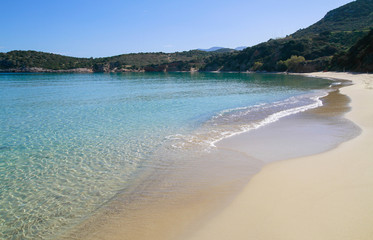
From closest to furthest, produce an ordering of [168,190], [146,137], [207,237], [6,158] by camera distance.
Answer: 1. [207,237]
2. [168,190]
3. [6,158]
4. [146,137]

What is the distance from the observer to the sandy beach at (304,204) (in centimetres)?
375

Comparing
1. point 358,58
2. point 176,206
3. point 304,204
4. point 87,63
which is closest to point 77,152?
point 176,206

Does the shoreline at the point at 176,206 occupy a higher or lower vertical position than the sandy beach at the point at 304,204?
lower

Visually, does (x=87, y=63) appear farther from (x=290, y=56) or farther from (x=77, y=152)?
(x=77, y=152)

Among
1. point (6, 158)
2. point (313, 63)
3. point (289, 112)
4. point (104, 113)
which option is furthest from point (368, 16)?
point (6, 158)

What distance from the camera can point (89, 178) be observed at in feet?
21.2

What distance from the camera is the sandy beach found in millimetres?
3748

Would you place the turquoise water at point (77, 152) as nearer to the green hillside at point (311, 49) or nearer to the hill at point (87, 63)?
the green hillside at point (311, 49)

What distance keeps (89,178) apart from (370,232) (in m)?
6.02

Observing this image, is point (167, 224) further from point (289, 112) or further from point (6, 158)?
point (289, 112)

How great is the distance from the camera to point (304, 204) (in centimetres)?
452

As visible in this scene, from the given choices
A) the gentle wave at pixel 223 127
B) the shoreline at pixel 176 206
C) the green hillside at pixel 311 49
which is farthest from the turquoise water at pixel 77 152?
the green hillside at pixel 311 49

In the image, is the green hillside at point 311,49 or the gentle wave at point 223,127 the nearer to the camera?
the gentle wave at point 223,127

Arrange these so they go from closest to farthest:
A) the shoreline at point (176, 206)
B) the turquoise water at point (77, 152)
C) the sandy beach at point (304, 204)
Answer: the sandy beach at point (304, 204)
the shoreline at point (176, 206)
the turquoise water at point (77, 152)
